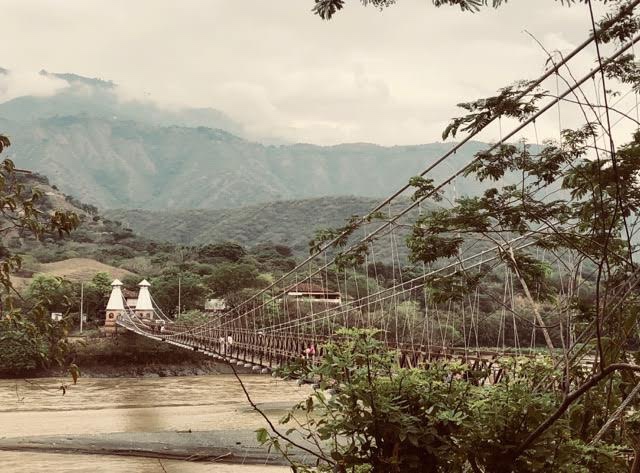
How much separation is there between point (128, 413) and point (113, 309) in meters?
15.9

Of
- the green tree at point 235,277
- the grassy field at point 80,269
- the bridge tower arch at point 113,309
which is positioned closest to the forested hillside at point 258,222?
the grassy field at point 80,269

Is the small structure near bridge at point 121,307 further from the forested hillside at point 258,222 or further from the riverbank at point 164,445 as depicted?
the forested hillside at point 258,222

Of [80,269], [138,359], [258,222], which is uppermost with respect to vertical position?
[258,222]

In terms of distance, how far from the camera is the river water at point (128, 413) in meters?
8.50

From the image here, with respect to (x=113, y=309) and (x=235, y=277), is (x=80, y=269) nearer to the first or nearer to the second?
(x=113, y=309)

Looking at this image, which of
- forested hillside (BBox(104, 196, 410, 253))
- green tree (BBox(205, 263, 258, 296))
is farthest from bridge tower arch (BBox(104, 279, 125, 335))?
forested hillside (BBox(104, 196, 410, 253))

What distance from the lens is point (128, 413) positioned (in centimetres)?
1448

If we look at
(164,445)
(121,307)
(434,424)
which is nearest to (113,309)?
(121,307)

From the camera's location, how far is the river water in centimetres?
850

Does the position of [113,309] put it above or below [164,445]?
above

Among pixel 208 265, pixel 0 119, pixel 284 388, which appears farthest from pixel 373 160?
pixel 284 388

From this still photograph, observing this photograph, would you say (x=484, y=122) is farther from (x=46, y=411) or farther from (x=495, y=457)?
(x=46, y=411)

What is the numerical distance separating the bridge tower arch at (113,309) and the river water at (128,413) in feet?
19.5

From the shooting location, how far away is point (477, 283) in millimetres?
4289
